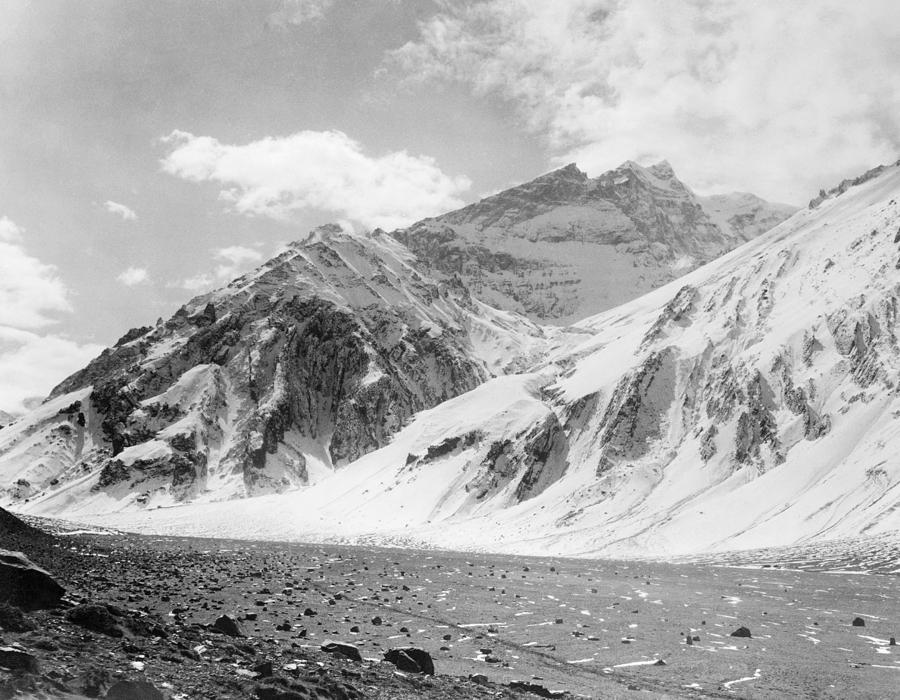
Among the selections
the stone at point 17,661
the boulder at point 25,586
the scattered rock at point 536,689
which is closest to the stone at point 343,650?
the scattered rock at point 536,689

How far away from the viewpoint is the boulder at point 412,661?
63.0ft

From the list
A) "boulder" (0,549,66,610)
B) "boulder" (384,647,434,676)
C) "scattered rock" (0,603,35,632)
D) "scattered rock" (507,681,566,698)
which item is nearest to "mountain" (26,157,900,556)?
"scattered rock" (507,681,566,698)

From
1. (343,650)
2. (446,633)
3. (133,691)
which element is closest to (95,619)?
(133,691)

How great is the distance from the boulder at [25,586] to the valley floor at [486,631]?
1312 mm

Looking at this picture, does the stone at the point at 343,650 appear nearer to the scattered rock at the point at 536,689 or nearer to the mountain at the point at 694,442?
the scattered rock at the point at 536,689

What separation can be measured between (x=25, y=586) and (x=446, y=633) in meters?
14.7

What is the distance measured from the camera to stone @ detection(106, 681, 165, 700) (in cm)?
1241

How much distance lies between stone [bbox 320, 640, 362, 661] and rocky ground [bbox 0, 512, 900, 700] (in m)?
0.27

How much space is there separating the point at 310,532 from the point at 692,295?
3947 inches

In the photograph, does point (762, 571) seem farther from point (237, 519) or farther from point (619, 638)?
point (237, 519)

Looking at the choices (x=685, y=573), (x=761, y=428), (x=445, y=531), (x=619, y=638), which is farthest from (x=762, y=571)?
(x=445, y=531)

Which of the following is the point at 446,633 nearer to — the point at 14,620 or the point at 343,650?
the point at 343,650

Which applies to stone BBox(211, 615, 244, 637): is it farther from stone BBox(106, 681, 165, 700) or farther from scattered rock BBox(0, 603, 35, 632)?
stone BBox(106, 681, 165, 700)

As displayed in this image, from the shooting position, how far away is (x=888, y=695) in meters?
19.7
